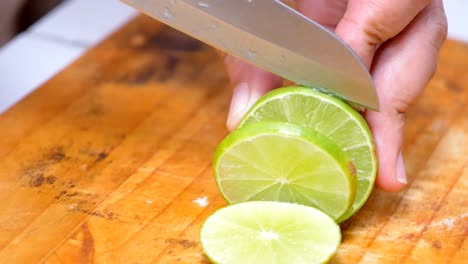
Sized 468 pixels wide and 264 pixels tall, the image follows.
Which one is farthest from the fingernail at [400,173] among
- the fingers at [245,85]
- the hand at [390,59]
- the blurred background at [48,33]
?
the blurred background at [48,33]

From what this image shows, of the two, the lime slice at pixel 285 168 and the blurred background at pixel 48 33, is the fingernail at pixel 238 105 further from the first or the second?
the blurred background at pixel 48 33

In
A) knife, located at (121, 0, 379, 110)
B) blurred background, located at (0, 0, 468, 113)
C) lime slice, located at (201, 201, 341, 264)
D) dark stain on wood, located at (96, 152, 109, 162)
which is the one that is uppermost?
knife, located at (121, 0, 379, 110)

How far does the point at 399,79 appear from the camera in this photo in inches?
60.2

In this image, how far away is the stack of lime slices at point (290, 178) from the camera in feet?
4.31

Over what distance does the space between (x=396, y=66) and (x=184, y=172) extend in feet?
1.46

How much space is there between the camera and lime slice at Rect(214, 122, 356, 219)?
1377 millimetres

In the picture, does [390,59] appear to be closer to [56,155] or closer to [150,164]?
[150,164]

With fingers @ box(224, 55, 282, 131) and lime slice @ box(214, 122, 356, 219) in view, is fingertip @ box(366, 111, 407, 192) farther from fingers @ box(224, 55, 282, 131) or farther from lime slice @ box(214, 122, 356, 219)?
fingers @ box(224, 55, 282, 131)

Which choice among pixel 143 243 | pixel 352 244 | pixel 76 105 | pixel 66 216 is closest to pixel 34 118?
pixel 76 105

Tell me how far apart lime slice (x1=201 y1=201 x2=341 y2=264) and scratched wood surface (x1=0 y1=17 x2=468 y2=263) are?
0.08 metres

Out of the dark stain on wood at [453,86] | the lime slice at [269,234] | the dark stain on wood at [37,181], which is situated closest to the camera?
the lime slice at [269,234]

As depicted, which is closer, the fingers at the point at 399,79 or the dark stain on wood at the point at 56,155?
the fingers at the point at 399,79

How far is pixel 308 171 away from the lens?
1399mm

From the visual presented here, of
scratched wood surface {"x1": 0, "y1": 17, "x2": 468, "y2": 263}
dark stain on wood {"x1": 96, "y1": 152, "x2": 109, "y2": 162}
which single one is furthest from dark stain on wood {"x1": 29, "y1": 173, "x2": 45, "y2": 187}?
dark stain on wood {"x1": 96, "y1": 152, "x2": 109, "y2": 162}
